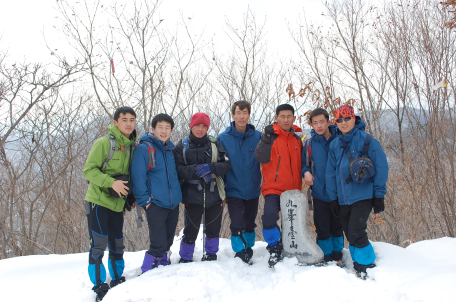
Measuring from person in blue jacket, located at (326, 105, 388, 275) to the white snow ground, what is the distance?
225 mm

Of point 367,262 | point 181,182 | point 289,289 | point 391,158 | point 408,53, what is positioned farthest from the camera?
point 391,158

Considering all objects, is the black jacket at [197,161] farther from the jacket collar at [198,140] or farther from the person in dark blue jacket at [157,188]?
the person in dark blue jacket at [157,188]

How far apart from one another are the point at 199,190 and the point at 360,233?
6.01ft

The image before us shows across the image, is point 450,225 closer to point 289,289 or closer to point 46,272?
point 289,289

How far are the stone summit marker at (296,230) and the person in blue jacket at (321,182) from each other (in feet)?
0.75

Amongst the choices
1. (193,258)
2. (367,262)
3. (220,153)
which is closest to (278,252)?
(367,262)

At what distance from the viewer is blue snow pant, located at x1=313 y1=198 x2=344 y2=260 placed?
315cm

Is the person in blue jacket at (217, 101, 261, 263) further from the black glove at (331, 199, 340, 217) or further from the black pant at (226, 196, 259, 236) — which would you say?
the black glove at (331, 199, 340, 217)

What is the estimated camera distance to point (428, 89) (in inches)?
204

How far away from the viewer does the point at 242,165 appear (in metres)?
3.28

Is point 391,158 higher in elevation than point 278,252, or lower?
higher

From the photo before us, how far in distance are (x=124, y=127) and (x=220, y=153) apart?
45.8 inches

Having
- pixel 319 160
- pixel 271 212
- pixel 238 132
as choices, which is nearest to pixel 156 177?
pixel 238 132

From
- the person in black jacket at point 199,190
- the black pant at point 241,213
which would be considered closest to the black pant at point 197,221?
the person in black jacket at point 199,190
